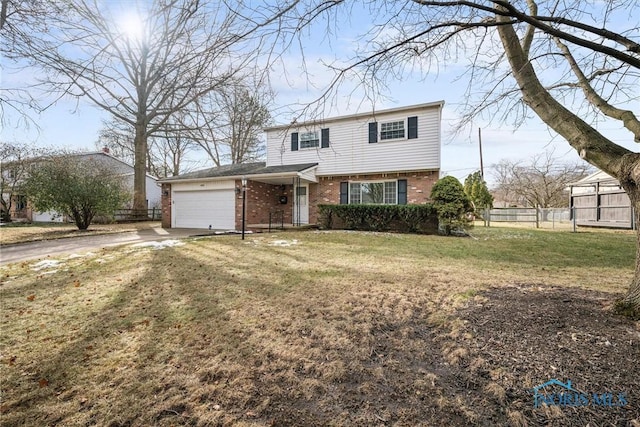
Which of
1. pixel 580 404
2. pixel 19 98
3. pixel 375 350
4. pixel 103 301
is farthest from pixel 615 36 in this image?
pixel 19 98

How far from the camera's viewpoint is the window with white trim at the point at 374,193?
13328mm

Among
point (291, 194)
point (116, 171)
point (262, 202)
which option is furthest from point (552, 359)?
point (116, 171)

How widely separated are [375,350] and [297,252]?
16.3ft

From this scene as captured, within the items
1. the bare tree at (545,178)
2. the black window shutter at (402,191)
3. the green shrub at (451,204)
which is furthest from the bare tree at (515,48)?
the bare tree at (545,178)

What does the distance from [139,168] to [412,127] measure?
16.7m

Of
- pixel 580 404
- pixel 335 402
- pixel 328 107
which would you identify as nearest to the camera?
pixel 580 404

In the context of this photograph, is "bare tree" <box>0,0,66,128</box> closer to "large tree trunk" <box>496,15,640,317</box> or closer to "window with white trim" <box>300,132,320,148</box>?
"large tree trunk" <box>496,15,640,317</box>

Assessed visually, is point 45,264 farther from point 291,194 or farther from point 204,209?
point 291,194

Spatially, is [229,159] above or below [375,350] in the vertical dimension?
above

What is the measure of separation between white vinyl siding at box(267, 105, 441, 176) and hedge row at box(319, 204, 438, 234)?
6.28ft

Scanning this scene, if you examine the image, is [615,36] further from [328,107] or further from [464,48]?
[328,107]

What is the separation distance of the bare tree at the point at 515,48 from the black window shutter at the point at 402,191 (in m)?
8.15

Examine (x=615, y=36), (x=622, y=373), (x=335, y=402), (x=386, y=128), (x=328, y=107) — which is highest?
(x=386, y=128)

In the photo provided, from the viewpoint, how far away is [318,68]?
3.34 meters
